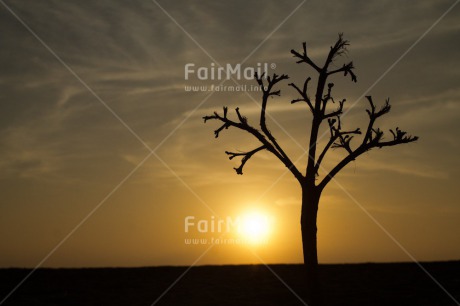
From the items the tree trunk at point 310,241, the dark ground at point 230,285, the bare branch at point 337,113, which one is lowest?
the dark ground at point 230,285

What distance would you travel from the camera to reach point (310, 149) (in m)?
20.4

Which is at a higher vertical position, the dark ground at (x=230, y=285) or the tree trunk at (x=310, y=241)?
the tree trunk at (x=310, y=241)

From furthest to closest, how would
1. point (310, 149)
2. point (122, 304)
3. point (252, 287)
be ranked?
point (252, 287) < point (122, 304) < point (310, 149)

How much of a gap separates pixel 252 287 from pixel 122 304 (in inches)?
202

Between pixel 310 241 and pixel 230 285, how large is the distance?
526cm

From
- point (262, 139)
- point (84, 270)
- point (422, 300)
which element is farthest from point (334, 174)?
point (84, 270)

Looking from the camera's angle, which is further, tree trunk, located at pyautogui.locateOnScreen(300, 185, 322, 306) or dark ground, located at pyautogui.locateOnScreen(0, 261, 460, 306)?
dark ground, located at pyautogui.locateOnScreen(0, 261, 460, 306)

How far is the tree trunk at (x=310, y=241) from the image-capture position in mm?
20188

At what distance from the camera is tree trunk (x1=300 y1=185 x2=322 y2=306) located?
20.2m

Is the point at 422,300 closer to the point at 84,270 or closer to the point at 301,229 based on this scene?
the point at 301,229

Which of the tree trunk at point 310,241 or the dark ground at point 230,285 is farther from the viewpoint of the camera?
the dark ground at point 230,285

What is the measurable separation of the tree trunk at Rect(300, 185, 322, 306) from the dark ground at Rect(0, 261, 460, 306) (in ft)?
6.04

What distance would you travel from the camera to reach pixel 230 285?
24.2 meters

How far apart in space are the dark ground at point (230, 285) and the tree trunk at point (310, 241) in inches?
72.4
